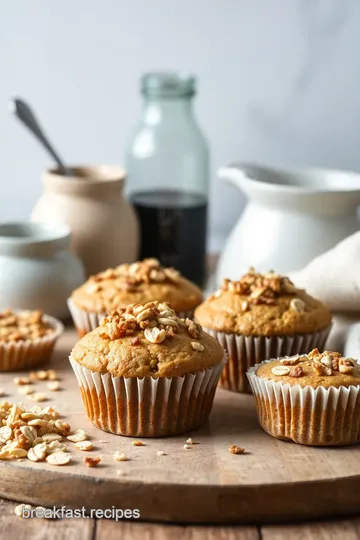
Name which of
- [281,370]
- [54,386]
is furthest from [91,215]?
[281,370]

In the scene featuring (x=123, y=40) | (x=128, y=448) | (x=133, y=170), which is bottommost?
(x=128, y=448)

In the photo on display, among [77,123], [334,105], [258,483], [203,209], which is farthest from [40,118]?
[258,483]

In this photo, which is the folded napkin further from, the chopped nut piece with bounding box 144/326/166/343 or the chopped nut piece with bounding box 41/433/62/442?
the chopped nut piece with bounding box 41/433/62/442

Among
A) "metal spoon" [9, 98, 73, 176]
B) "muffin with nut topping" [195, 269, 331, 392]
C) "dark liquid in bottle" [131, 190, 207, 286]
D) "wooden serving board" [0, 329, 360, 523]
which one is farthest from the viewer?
"dark liquid in bottle" [131, 190, 207, 286]

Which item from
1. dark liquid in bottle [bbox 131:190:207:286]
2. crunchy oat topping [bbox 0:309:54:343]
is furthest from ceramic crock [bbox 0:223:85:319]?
dark liquid in bottle [bbox 131:190:207:286]

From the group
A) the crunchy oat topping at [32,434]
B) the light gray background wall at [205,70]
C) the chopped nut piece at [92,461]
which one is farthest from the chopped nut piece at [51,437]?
the light gray background wall at [205,70]

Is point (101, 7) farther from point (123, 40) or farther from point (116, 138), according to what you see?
point (116, 138)
